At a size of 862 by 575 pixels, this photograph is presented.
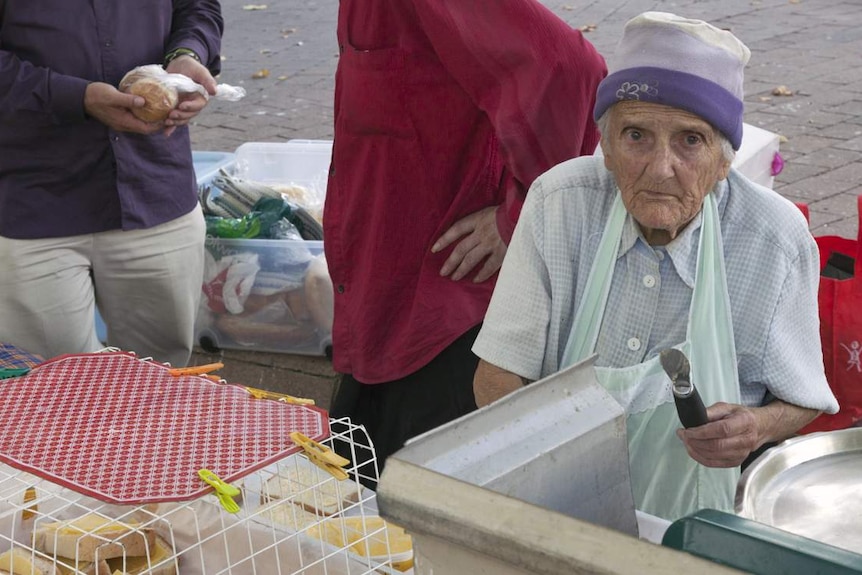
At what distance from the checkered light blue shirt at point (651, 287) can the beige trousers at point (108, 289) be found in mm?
1369

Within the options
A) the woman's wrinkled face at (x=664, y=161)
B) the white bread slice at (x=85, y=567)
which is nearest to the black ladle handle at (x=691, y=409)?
the woman's wrinkled face at (x=664, y=161)

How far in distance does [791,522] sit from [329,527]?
69cm

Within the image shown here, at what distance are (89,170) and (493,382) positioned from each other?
4.62ft

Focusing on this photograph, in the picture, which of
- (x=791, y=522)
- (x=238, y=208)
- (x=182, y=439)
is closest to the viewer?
(x=791, y=522)

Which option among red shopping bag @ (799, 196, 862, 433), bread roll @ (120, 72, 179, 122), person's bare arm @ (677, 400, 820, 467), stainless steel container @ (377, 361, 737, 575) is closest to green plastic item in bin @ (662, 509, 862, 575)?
stainless steel container @ (377, 361, 737, 575)

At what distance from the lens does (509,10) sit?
1969 mm

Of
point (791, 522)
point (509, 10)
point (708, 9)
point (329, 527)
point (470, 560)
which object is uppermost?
point (509, 10)

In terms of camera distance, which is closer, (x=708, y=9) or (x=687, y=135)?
(x=687, y=135)

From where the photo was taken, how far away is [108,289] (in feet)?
9.51

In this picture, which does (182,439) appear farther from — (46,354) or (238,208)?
(238,208)

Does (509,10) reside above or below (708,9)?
above

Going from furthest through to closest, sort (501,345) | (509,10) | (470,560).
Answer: (509,10), (501,345), (470,560)

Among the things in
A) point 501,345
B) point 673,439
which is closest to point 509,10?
point 501,345

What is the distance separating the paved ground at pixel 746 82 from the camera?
4.96m
